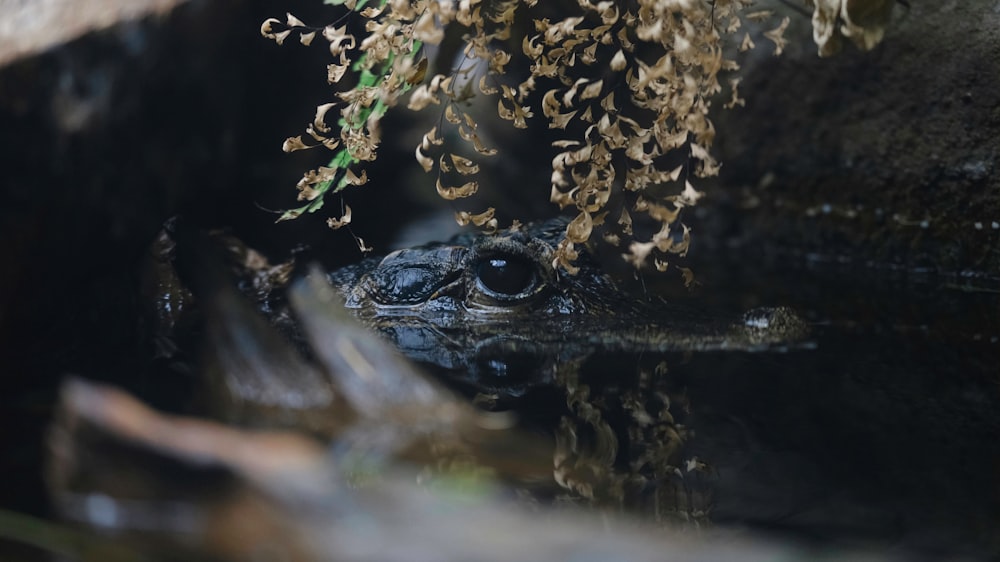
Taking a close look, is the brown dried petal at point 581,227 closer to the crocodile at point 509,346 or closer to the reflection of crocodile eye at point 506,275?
the crocodile at point 509,346

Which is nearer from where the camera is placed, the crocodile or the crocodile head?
the crocodile

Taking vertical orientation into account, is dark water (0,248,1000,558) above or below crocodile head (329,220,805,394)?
below

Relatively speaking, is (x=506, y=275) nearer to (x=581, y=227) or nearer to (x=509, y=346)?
(x=509, y=346)

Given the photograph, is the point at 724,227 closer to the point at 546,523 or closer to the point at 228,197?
the point at 228,197

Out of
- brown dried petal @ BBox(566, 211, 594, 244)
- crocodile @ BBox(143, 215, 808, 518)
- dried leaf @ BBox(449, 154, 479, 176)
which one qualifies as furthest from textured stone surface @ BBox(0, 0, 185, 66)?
brown dried petal @ BBox(566, 211, 594, 244)

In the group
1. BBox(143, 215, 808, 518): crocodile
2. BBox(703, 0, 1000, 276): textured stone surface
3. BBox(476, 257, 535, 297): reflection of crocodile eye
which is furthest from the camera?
BBox(703, 0, 1000, 276): textured stone surface

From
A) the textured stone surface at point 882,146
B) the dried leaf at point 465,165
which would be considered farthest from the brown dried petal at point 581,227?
the textured stone surface at point 882,146

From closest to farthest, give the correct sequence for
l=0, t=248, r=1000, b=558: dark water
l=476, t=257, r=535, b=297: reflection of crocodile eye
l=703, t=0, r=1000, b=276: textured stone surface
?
l=0, t=248, r=1000, b=558: dark water, l=476, t=257, r=535, b=297: reflection of crocodile eye, l=703, t=0, r=1000, b=276: textured stone surface

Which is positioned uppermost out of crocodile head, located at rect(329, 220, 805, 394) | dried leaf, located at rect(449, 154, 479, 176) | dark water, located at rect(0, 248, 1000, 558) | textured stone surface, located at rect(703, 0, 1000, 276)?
textured stone surface, located at rect(703, 0, 1000, 276)

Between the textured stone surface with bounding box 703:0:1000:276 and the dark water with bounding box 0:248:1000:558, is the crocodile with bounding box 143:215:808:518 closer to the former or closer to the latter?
the dark water with bounding box 0:248:1000:558
